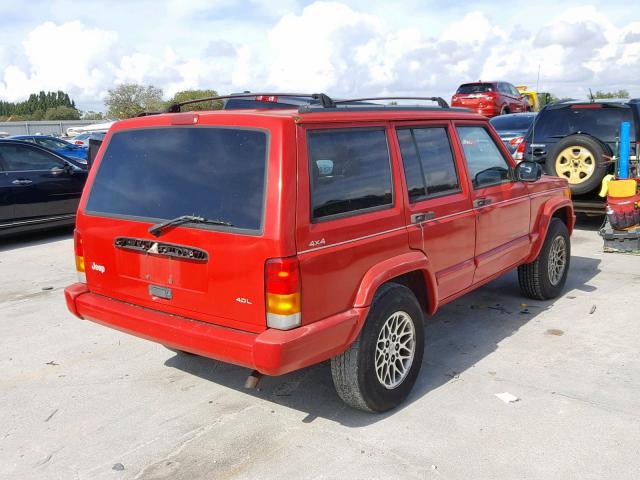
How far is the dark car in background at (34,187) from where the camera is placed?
29.7 ft

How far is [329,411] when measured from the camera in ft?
12.5

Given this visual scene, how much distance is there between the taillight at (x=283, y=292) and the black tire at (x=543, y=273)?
3.37m

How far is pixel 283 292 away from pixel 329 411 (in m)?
1.12

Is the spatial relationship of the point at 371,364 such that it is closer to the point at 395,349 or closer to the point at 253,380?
the point at 395,349

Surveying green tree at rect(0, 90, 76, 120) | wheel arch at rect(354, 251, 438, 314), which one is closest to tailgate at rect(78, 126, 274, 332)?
wheel arch at rect(354, 251, 438, 314)

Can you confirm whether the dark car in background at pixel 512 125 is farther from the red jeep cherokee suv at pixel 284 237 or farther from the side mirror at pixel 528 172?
the red jeep cherokee suv at pixel 284 237

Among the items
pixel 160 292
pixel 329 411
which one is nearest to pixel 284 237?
pixel 160 292

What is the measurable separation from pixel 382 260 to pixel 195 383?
1637 millimetres

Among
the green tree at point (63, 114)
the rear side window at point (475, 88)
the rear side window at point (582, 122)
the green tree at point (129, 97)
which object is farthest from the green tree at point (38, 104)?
the rear side window at point (582, 122)

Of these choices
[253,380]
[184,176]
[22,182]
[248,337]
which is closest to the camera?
[248,337]

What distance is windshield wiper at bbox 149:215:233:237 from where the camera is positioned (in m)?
3.25

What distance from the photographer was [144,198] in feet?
11.9

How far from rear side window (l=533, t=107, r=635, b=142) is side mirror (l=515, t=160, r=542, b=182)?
420cm

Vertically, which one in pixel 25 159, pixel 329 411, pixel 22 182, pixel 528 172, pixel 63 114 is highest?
pixel 63 114
